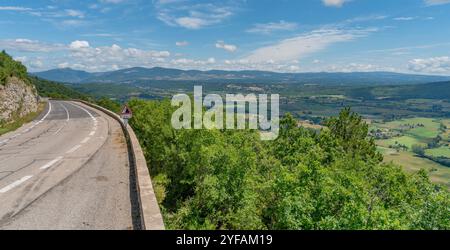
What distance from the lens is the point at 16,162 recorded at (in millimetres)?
15852

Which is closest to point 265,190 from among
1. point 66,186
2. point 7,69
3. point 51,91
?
point 66,186

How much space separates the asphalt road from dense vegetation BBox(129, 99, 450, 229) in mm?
2441

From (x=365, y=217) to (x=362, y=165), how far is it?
69.9 ft

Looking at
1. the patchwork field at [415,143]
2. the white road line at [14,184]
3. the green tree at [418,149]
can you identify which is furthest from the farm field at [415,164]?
the white road line at [14,184]

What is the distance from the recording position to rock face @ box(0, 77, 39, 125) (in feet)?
128

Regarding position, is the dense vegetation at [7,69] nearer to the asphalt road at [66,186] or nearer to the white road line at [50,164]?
the asphalt road at [66,186]

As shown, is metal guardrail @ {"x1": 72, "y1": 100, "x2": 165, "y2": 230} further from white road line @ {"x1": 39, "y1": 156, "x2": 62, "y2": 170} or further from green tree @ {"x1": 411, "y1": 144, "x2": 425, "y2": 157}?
green tree @ {"x1": 411, "y1": 144, "x2": 425, "y2": 157}

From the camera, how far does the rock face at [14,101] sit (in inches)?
1540

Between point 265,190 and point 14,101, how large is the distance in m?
35.9

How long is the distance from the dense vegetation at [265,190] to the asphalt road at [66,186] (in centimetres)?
244

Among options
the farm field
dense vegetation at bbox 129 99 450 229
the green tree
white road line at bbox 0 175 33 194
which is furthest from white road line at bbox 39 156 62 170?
the green tree

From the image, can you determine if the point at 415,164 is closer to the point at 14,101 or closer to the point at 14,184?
the point at 14,101
